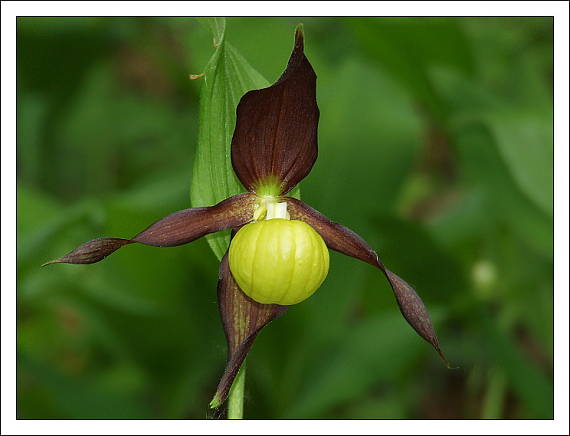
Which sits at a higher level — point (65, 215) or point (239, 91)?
point (239, 91)

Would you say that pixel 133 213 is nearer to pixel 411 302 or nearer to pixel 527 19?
pixel 411 302

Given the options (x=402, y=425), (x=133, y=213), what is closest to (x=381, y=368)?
(x=402, y=425)

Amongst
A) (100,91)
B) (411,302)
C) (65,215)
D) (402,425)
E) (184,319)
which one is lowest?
(402,425)

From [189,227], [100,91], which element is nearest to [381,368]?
[189,227]

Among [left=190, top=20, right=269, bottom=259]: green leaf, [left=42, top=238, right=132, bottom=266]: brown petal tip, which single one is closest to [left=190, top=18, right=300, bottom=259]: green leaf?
[left=190, top=20, right=269, bottom=259]: green leaf

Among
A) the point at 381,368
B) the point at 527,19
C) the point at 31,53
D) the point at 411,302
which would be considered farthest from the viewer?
the point at 527,19

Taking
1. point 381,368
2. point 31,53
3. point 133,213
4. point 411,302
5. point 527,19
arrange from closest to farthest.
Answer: point 411,302, point 133,213, point 381,368, point 31,53, point 527,19

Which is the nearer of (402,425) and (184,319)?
(402,425)
